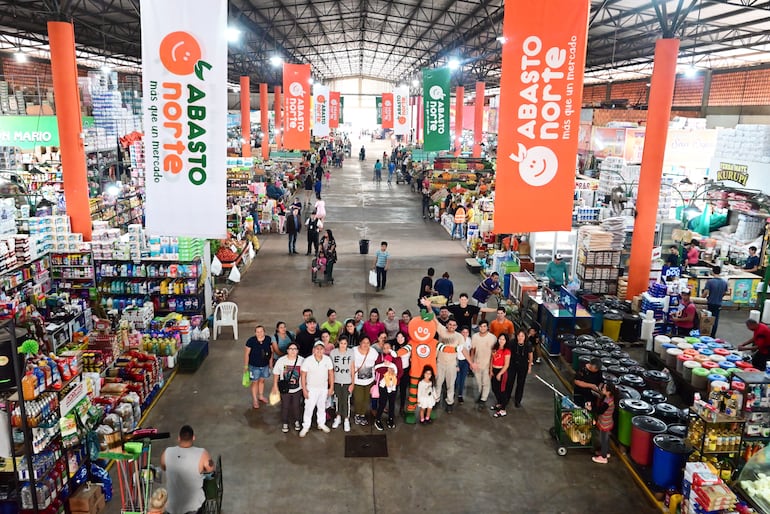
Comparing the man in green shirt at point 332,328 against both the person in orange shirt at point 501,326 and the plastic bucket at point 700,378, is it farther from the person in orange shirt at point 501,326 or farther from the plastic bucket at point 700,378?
the plastic bucket at point 700,378

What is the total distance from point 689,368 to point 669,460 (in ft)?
8.59

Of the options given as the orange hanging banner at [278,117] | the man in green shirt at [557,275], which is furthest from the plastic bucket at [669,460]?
the orange hanging banner at [278,117]

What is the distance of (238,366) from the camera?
33.0 feet

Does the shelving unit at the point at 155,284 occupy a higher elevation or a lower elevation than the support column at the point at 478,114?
lower

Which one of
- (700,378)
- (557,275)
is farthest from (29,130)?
(700,378)

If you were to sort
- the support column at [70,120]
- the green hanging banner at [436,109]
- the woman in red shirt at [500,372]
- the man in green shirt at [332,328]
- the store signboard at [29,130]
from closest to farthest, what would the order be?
the woman in red shirt at [500,372]
the man in green shirt at [332,328]
the support column at [70,120]
the store signboard at [29,130]
the green hanging banner at [436,109]

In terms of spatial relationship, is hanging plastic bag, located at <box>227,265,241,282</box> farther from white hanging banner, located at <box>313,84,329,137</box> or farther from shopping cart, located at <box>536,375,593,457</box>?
white hanging banner, located at <box>313,84,329,137</box>

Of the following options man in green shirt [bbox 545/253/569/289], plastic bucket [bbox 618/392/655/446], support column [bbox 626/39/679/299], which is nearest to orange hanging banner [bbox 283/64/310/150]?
man in green shirt [bbox 545/253/569/289]

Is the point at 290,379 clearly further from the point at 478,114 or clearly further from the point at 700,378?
the point at 478,114

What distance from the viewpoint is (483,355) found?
8414 mm

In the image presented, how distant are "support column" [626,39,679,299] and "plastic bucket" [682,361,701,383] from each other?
3786 mm

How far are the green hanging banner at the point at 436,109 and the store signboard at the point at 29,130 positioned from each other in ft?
39.2

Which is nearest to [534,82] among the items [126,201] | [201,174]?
[201,174]

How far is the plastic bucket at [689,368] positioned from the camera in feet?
28.7
